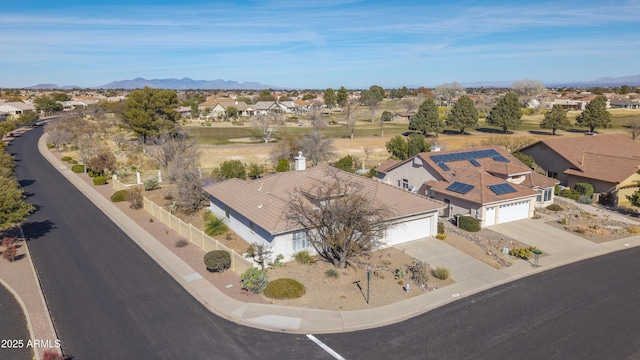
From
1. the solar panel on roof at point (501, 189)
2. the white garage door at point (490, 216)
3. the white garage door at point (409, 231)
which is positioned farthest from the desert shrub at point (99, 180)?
the solar panel on roof at point (501, 189)

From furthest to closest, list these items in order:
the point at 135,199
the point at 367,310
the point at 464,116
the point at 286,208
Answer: the point at 464,116 < the point at 135,199 < the point at 286,208 < the point at 367,310

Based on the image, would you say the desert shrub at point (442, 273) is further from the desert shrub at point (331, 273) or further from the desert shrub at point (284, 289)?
the desert shrub at point (284, 289)

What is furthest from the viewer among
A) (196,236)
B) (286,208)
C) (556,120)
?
(556,120)

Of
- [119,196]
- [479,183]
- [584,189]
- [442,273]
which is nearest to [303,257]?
[442,273]

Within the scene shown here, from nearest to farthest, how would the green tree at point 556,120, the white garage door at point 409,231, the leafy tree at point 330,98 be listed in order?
the white garage door at point 409,231 → the green tree at point 556,120 → the leafy tree at point 330,98

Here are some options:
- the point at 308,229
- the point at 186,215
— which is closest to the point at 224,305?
the point at 308,229

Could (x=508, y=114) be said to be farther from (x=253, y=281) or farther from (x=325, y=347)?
(x=325, y=347)

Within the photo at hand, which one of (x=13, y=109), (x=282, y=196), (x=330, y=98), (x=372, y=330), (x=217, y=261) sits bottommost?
(x=372, y=330)
